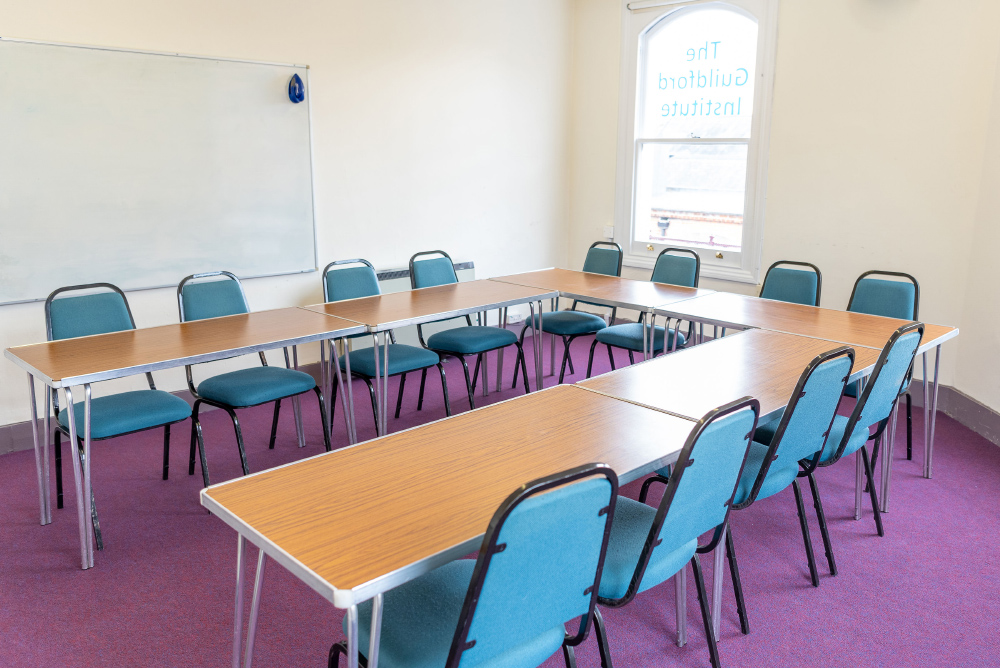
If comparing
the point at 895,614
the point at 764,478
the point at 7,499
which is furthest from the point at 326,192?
the point at 895,614

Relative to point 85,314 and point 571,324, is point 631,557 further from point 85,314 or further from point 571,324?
point 571,324

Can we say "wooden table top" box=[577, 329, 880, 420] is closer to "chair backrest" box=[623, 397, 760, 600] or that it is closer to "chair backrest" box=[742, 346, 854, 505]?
"chair backrest" box=[742, 346, 854, 505]

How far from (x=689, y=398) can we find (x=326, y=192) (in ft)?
11.1

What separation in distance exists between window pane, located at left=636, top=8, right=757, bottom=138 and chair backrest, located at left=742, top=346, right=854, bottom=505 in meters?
3.74

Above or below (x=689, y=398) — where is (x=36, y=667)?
below

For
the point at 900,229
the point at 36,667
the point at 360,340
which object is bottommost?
the point at 36,667

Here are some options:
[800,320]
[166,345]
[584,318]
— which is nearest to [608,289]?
[584,318]

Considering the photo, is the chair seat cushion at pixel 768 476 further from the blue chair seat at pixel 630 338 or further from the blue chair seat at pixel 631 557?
the blue chair seat at pixel 630 338

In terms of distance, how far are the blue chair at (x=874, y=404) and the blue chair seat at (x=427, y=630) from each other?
1516 millimetres

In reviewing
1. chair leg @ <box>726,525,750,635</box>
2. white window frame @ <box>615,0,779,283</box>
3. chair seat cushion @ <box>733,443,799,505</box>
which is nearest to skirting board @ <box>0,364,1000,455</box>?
white window frame @ <box>615,0,779,283</box>

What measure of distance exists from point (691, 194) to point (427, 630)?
17.0 ft

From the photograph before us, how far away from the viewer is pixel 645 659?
2.41m

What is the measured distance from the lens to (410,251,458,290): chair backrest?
484cm

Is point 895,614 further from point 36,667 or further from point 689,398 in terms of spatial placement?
point 36,667
